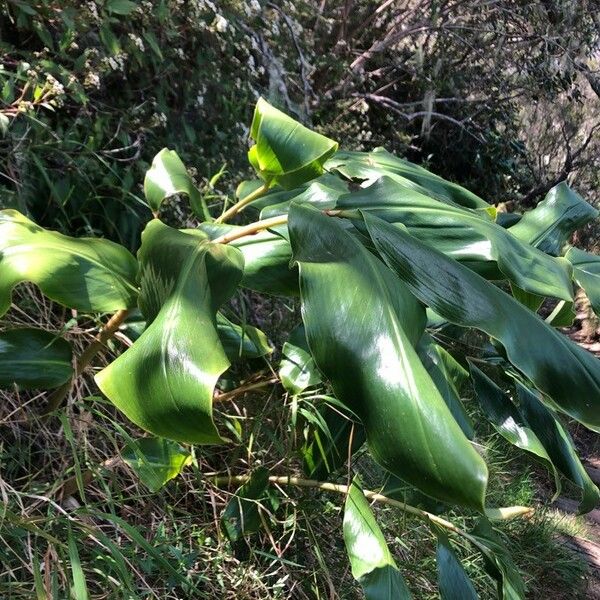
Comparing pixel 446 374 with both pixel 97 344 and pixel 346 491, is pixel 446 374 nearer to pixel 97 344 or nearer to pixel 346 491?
pixel 346 491

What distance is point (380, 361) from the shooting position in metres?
0.86

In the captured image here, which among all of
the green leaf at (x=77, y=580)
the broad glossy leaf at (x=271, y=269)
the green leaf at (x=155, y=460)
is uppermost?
the broad glossy leaf at (x=271, y=269)

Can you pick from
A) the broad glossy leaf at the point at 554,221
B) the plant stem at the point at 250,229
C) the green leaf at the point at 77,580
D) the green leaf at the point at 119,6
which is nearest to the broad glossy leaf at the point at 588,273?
the broad glossy leaf at the point at 554,221

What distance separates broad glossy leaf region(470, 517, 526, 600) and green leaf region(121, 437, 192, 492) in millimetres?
773

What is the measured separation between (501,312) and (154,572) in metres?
1.16

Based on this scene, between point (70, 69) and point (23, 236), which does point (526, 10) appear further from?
point (23, 236)

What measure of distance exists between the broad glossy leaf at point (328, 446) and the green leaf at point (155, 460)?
0.37m

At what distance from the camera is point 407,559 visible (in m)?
2.29

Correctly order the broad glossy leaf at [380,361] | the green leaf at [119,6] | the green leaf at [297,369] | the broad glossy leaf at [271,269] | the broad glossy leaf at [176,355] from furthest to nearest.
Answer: the green leaf at [119,6] < the green leaf at [297,369] < the broad glossy leaf at [271,269] < the broad glossy leaf at [176,355] < the broad glossy leaf at [380,361]

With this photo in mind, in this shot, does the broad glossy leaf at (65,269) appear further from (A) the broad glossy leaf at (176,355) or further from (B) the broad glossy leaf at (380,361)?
(B) the broad glossy leaf at (380,361)

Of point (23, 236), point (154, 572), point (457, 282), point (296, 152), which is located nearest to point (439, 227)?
point (457, 282)

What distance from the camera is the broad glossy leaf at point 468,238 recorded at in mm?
1106

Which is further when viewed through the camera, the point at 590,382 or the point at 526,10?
the point at 526,10

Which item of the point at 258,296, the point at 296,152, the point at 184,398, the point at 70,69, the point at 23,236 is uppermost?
the point at 296,152
